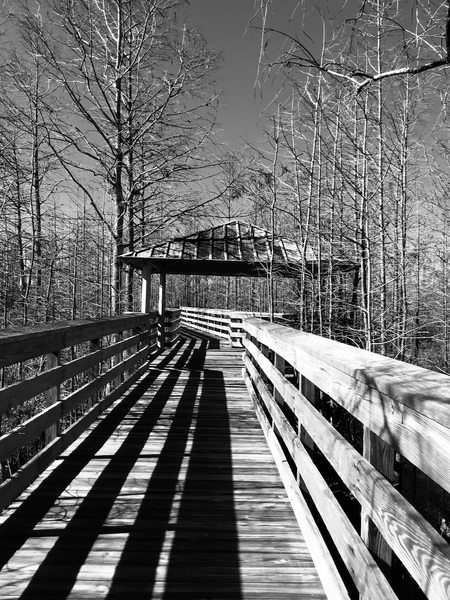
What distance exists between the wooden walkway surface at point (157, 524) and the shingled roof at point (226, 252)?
7.28 m

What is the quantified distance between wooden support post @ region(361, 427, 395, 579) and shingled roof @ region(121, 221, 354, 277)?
930 centimetres

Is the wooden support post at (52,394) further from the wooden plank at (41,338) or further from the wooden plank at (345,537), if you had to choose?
the wooden plank at (345,537)

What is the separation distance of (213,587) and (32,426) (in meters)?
1.59

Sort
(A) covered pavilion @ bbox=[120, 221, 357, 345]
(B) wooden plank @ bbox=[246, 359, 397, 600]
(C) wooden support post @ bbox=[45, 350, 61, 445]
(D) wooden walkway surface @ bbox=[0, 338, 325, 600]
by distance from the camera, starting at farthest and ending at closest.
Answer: (A) covered pavilion @ bbox=[120, 221, 357, 345], (C) wooden support post @ bbox=[45, 350, 61, 445], (D) wooden walkway surface @ bbox=[0, 338, 325, 600], (B) wooden plank @ bbox=[246, 359, 397, 600]

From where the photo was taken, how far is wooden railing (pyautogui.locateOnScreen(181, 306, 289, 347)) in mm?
14211

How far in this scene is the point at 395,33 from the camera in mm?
2242

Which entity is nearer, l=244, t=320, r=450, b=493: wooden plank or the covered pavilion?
l=244, t=320, r=450, b=493: wooden plank

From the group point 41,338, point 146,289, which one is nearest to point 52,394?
point 41,338

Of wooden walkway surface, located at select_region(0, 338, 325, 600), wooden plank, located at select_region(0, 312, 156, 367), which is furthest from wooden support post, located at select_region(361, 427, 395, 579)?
wooden plank, located at select_region(0, 312, 156, 367)

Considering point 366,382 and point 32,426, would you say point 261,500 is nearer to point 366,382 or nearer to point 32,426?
point 32,426

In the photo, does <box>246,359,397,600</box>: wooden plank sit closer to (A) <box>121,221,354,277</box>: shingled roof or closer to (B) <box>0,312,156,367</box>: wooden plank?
(B) <box>0,312,156,367</box>: wooden plank

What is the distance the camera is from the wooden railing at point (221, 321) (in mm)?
14211

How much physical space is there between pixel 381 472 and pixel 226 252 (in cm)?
1067

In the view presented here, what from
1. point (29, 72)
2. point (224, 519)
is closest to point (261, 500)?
point (224, 519)
